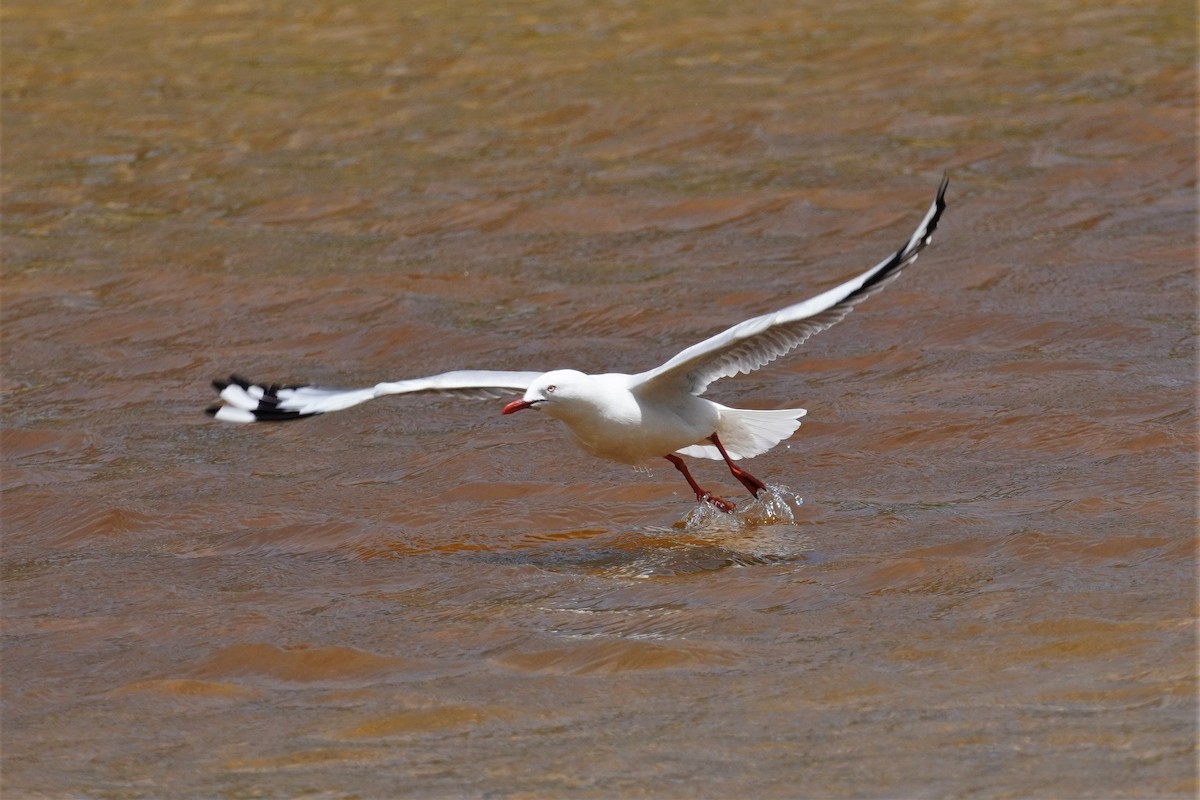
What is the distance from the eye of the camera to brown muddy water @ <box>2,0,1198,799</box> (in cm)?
561

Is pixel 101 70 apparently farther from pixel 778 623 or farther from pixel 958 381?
pixel 778 623

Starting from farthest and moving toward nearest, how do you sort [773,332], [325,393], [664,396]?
1. [325,393]
2. [664,396]
3. [773,332]

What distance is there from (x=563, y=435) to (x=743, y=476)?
150 cm

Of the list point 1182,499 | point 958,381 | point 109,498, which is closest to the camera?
point 1182,499

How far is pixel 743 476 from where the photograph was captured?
8.02 m

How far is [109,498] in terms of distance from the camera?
8.75 metres

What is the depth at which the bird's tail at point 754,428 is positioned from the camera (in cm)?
801

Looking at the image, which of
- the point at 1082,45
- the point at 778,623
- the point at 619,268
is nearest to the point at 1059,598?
the point at 778,623

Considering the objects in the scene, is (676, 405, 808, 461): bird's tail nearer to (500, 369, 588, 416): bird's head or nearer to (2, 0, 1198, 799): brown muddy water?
(2, 0, 1198, 799): brown muddy water

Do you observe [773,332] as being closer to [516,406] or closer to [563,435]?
[516,406]

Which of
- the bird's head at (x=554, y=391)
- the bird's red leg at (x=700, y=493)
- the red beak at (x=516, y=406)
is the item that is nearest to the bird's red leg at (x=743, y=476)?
Answer: the bird's red leg at (x=700, y=493)

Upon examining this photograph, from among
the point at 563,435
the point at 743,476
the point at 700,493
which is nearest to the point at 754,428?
the point at 743,476

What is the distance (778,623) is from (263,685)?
1.76 metres

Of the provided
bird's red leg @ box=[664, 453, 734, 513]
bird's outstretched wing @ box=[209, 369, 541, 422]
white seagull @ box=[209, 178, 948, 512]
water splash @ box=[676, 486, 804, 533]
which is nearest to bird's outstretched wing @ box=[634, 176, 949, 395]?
white seagull @ box=[209, 178, 948, 512]
